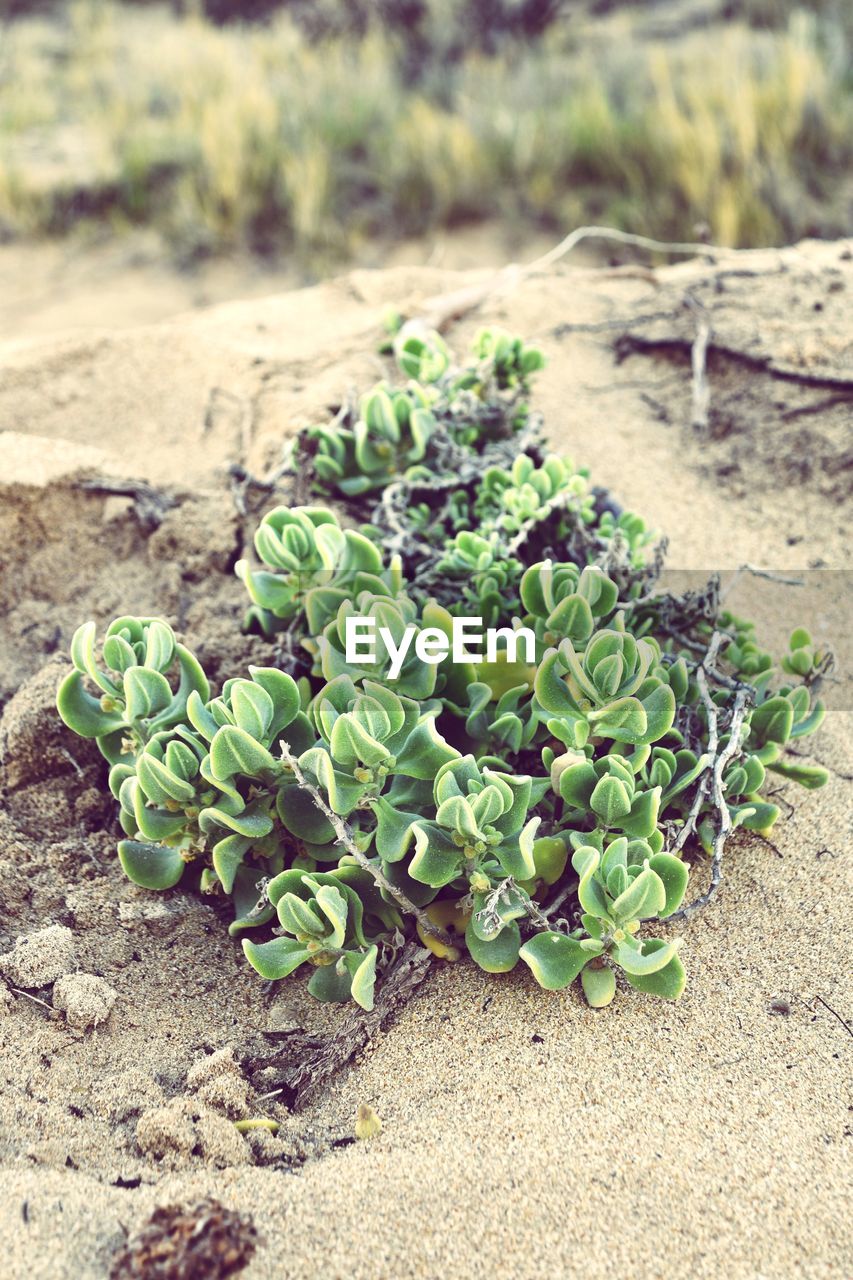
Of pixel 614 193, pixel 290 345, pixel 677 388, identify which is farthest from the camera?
pixel 614 193

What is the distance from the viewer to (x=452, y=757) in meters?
1.70

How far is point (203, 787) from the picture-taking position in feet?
5.78

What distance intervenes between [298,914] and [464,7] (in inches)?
373

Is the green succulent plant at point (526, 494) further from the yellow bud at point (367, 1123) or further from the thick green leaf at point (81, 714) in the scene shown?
the yellow bud at point (367, 1123)

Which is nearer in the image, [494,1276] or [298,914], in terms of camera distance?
[494,1276]

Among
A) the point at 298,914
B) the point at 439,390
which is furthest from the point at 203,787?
the point at 439,390

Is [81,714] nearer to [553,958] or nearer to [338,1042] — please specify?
[338,1042]

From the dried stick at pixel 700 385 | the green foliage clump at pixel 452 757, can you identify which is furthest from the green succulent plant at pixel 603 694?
the dried stick at pixel 700 385

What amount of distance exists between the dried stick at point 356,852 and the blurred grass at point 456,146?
4.79 m

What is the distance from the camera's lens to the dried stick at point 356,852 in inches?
63.9

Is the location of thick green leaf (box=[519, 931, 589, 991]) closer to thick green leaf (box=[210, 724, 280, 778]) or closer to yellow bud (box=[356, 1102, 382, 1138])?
yellow bud (box=[356, 1102, 382, 1138])

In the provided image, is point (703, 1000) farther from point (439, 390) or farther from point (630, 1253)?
point (439, 390)

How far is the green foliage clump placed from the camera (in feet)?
5.32

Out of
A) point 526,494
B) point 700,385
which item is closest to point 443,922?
point 526,494
